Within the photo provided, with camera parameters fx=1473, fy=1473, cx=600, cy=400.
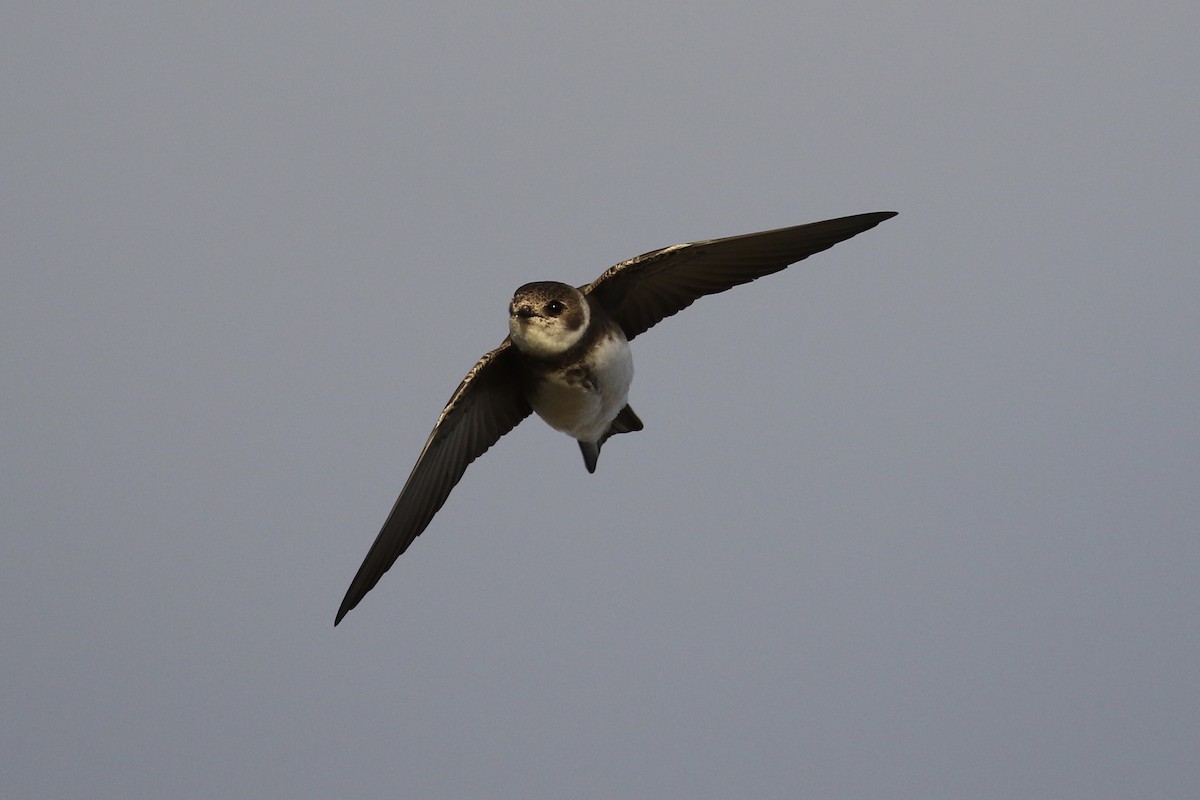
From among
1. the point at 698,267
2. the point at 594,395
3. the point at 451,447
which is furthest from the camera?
the point at 451,447

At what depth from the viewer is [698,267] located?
7.26 m

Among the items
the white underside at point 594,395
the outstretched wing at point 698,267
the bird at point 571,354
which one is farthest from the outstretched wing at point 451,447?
the outstretched wing at point 698,267

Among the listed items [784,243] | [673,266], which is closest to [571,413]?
[673,266]

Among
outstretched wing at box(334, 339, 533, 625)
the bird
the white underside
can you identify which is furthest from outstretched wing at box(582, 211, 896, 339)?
outstretched wing at box(334, 339, 533, 625)

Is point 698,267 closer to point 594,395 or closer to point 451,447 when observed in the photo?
point 594,395

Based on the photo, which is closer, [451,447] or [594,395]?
[594,395]

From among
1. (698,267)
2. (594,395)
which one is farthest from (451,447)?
(698,267)

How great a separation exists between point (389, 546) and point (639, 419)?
1511mm

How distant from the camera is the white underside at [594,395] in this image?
695 cm

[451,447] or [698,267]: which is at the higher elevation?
[698,267]

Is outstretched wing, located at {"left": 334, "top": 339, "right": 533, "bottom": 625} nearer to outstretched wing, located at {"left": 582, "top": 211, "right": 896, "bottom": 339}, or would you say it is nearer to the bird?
the bird

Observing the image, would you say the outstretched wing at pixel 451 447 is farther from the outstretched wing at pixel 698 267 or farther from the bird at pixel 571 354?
the outstretched wing at pixel 698 267

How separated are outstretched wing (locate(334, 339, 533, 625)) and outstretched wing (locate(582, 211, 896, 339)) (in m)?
0.62

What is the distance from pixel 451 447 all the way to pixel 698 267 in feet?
5.03
